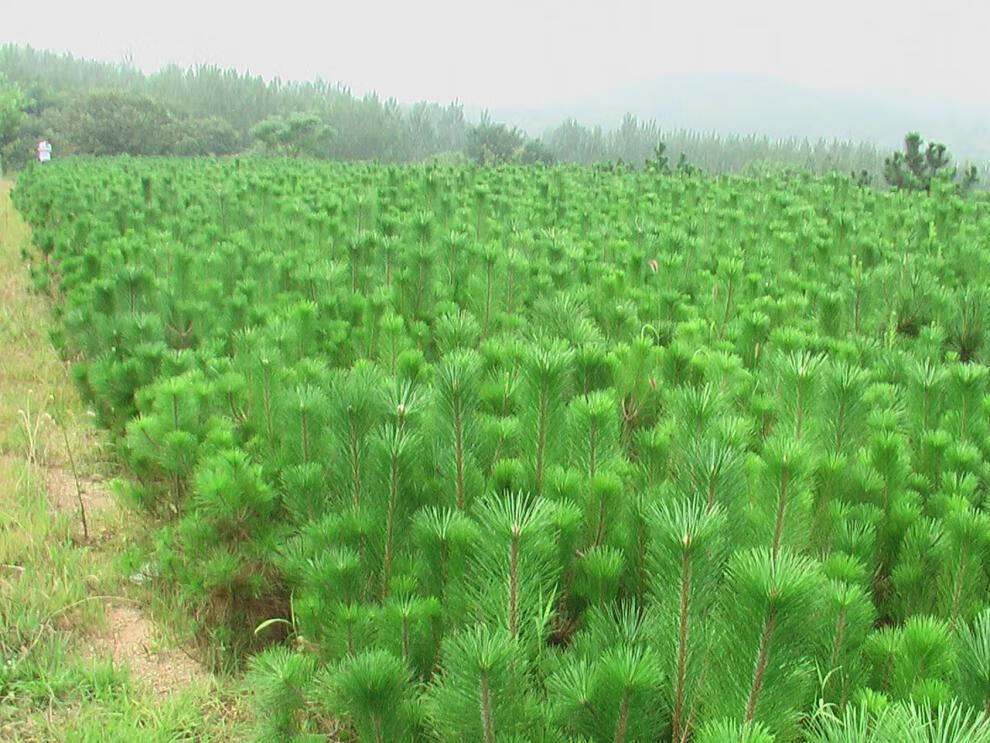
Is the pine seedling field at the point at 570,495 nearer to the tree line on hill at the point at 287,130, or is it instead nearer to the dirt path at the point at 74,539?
the dirt path at the point at 74,539

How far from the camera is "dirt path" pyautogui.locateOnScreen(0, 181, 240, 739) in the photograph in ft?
7.82

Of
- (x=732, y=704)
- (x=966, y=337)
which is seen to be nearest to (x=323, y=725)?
(x=732, y=704)

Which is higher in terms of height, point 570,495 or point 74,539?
point 570,495

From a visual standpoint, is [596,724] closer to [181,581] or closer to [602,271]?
[181,581]

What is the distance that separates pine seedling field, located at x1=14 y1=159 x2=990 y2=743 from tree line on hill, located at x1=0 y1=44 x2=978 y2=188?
11770 mm

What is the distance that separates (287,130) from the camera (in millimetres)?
45000

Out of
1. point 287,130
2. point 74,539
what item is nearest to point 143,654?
point 74,539

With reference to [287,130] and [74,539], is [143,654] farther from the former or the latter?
[287,130]

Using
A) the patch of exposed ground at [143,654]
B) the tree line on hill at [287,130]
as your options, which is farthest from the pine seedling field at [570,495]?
the tree line on hill at [287,130]

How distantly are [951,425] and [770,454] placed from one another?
0.98m

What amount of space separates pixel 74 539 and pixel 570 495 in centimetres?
221

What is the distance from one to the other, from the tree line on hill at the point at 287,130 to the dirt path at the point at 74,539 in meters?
13.0

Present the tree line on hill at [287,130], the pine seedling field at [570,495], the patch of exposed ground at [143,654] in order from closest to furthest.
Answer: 1. the pine seedling field at [570,495]
2. the patch of exposed ground at [143,654]
3. the tree line on hill at [287,130]

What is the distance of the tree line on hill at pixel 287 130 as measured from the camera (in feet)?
138
